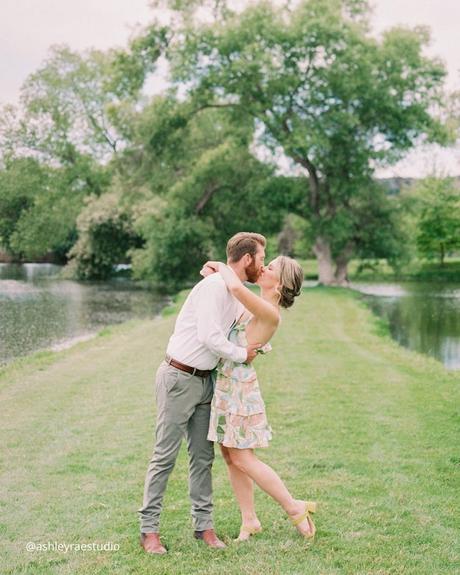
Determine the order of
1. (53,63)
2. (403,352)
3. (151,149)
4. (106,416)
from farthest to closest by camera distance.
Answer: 1. (53,63)
2. (151,149)
3. (403,352)
4. (106,416)

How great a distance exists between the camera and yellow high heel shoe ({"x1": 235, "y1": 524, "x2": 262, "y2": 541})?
15.9 feet

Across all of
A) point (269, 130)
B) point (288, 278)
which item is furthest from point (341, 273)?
point (288, 278)

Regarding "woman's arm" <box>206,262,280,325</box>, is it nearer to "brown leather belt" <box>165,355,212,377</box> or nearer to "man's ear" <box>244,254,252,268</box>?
"man's ear" <box>244,254,252,268</box>

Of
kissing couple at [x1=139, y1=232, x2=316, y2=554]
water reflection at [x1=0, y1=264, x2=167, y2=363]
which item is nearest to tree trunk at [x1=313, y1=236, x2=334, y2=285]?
water reflection at [x1=0, y1=264, x2=167, y2=363]

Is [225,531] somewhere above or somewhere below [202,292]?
below

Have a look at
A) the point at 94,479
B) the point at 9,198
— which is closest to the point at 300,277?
the point at 94,479

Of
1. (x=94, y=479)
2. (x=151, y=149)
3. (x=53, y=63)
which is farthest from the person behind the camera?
(x=53, y=63)

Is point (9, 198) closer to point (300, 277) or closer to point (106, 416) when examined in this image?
point (106, 416)

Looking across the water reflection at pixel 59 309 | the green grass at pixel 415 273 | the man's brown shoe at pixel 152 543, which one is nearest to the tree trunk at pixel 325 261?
the green grass at pixel 415 273

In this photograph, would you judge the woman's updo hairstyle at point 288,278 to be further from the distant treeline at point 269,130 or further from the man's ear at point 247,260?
the distant treeline at point 269,130

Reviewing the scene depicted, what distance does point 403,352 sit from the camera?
50.2 ft

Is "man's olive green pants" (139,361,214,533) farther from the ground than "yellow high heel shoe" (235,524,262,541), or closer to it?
farther from the ground

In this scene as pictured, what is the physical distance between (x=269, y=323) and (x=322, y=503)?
1738 millimetres

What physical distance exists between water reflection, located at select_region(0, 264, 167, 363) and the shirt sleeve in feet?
36.5
